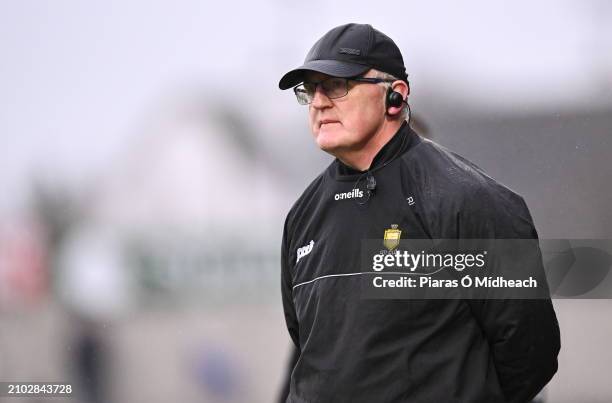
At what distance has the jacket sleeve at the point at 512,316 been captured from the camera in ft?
5.91

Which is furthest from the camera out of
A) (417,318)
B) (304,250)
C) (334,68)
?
(304,250)

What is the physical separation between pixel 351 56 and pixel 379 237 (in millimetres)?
435

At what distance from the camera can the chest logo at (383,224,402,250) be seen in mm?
1854

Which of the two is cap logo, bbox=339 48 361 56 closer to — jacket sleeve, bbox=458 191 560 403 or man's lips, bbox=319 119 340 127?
man's lips, bbox=319 119 340 127

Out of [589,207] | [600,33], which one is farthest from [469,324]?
[600,33]

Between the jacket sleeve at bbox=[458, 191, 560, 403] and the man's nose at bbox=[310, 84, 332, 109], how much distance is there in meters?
0.42

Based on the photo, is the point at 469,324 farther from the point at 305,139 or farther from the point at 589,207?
the point at 305,139

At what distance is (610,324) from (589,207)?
404 millimetres

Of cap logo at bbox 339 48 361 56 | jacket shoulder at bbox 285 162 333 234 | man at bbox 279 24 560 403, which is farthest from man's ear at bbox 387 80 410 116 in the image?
jacket shoulder at bbox 285 162 333 234

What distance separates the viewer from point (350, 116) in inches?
76.5

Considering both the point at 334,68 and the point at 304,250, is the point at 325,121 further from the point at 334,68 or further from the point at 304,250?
the point at 304,250

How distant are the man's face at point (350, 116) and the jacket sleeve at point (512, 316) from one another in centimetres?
31

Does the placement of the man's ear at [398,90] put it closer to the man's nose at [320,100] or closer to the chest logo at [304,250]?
the man's nose at [320,100]

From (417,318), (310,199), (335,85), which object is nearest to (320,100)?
(335,85)
